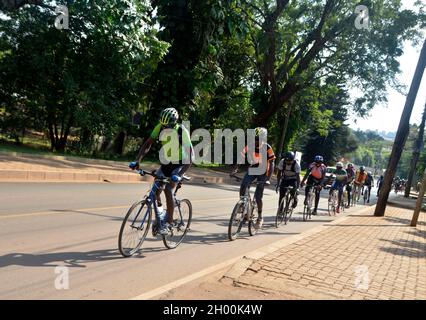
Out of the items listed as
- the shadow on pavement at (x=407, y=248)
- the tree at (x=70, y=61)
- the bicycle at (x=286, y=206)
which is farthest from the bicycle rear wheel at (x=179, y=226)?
the tree at (x=70, y=61)

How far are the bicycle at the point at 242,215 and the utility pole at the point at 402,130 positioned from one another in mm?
9595

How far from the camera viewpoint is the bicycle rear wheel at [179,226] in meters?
7.41

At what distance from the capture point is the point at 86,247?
6.78 meters

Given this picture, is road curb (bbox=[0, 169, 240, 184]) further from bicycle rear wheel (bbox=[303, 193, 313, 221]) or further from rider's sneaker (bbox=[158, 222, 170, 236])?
rider's sneaker (bbox=[158, 222, 170, 236])

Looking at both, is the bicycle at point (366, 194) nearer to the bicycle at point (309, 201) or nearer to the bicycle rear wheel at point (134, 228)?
the bicycle at point (309, 201)

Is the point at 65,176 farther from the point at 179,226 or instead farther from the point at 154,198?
the point at 154,198

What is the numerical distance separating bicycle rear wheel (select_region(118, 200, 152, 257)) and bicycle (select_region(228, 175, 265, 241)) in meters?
2.52

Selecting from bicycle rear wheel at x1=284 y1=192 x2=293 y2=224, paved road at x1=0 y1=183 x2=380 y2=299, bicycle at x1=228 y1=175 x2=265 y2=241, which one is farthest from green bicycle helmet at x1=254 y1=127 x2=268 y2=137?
bicycle rear wheel at x1=284 y1=192 x2=293 y2=224

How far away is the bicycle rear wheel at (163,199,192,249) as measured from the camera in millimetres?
7414

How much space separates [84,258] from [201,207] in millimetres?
7448

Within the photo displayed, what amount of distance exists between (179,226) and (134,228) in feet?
4.03

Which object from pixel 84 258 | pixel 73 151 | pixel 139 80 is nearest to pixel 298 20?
pixel 139 80

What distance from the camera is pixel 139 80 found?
27000 mm
